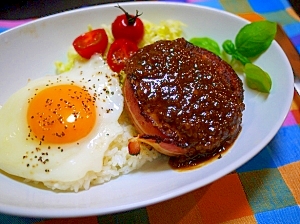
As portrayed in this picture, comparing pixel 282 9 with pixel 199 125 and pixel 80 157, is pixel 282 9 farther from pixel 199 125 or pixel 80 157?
pixel 80 157

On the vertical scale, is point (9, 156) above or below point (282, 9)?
below

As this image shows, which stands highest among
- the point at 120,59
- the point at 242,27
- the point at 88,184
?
the point at 242,27

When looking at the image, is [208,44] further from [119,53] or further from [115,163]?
[115,163]

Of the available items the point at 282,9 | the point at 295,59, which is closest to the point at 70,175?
the point at 295,59

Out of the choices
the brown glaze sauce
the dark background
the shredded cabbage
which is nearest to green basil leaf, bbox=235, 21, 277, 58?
the shredded cabbage

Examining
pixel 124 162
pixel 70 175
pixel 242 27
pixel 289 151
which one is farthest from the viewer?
pixel 242 27

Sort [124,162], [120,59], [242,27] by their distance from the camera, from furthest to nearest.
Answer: [242,27], [120,59], [124,162]

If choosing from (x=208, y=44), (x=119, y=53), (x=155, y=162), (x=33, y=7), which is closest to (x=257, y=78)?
(x=208, y=44)

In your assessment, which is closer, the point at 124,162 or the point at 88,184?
the point at 88,184
